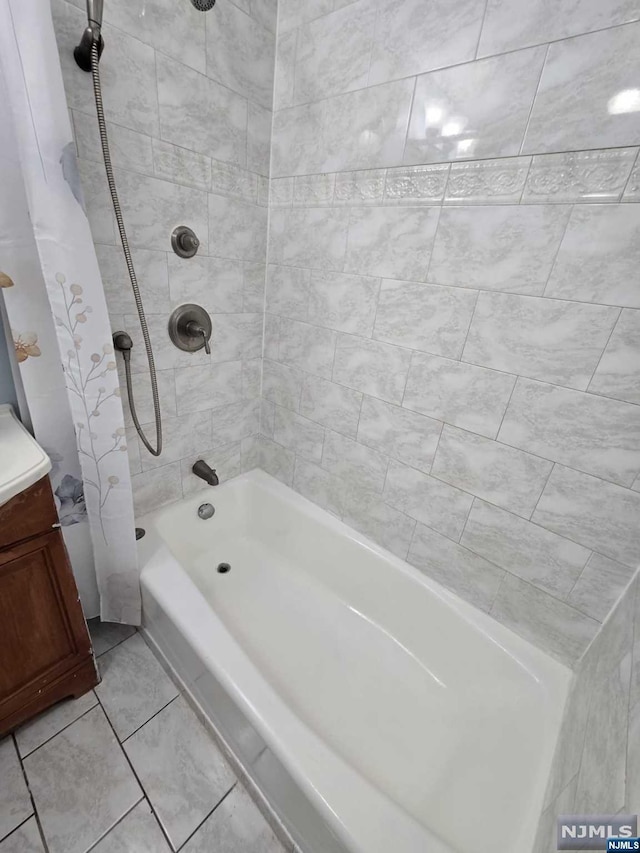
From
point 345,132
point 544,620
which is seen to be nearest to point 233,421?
point 345,132

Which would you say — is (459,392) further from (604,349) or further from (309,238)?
(309,238)

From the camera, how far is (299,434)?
164 centimetres

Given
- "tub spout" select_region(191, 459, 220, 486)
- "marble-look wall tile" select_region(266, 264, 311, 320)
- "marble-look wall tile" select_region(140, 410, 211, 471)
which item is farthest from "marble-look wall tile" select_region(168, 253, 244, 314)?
"tub spout" select_region(191, 459, 220, 486)

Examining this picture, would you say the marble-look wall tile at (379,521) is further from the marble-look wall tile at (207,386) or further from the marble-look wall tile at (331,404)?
the marble-look wall tile at (207,386)

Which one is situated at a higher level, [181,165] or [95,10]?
[95,10]

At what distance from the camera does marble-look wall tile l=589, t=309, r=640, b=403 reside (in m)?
0.82

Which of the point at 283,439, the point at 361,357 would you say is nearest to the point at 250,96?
the point at 361,357

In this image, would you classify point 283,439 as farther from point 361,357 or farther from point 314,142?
point 314,142

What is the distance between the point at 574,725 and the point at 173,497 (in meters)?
1.53

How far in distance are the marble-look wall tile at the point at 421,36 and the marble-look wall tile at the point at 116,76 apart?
67cm

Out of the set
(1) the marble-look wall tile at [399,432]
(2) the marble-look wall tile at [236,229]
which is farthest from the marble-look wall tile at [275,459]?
(2) the marble-look wall tile at [236,229]

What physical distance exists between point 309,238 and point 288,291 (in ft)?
0.73

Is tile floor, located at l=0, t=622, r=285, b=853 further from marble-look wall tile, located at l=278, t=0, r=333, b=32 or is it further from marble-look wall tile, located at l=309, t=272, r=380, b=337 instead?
marble-look wall tile, located at l=278, t=0, r=333, b=32

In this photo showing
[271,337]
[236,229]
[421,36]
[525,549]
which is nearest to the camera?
[421,36]
